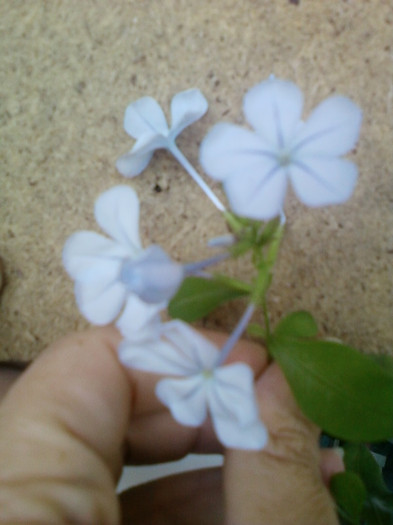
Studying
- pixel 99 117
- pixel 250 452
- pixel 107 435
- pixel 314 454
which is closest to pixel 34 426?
pixel 107 435

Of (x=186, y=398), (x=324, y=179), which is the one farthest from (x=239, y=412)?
(x=324, y=179)

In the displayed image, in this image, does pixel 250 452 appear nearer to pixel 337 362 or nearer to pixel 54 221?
pixel 337 362

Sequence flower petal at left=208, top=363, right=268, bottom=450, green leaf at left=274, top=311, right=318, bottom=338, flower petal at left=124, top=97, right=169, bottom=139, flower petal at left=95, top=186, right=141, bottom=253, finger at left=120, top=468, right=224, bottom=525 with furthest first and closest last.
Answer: finger at left=120, top=468, right=224, bottom=525
flower petal at left=124, top=97, right=169, bottom=139
green leaf at left=274, top=311, right=318, bottom=338
flower petal at left=95, top=186, right=141, bottom=253
flower petal at left=208, top=363, right=268, bottom=450

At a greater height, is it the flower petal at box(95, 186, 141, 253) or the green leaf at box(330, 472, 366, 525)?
the flower petal at box(95, 186, 141, 253)

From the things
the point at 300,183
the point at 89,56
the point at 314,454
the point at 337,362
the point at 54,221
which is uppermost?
the point at 89,56

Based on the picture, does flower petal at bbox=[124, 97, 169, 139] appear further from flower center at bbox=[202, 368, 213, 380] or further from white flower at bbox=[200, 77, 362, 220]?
flower center at bbox=[202, 368, 213, 380]

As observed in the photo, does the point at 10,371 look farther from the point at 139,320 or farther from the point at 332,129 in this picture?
the point at 332,129

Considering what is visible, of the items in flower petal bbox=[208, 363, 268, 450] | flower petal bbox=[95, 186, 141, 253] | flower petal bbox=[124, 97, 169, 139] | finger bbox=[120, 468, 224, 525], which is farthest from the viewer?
finger bbox=[120, 468, 224, 525]

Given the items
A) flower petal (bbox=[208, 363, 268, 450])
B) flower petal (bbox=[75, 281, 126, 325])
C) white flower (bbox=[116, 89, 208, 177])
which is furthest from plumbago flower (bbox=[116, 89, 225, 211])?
flower petal (bbox=[208, 363, 268, 450])
